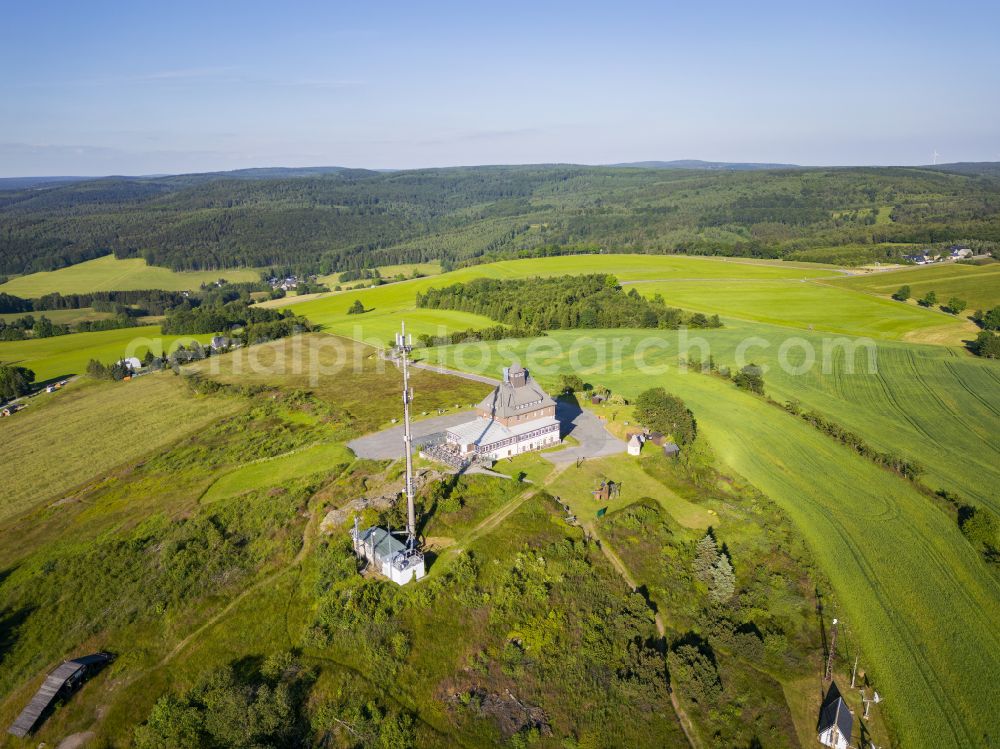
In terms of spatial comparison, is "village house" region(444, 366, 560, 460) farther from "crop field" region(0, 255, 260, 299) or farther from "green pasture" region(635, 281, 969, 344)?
"crop field" region(0, 255, 260, 299)

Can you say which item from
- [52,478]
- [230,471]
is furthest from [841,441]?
[52,478]

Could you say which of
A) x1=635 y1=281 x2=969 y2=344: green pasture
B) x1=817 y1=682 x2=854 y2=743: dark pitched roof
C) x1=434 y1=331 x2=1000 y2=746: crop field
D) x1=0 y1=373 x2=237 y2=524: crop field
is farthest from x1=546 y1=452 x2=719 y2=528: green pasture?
x1=635 y1=281 x2=969 y2=344: green pasture

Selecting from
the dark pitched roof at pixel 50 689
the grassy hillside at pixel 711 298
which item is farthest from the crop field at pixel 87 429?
the grassy hillside at pixel 711 298

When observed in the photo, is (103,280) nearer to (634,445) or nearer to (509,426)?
(509,426)

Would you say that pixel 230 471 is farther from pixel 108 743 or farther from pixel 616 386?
pixel 616 386

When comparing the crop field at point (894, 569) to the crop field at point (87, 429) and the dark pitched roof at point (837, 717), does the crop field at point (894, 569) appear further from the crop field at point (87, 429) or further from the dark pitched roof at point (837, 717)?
the crop field at point (87, 429)

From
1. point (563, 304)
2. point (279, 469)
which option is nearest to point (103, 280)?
point (563, 304)
